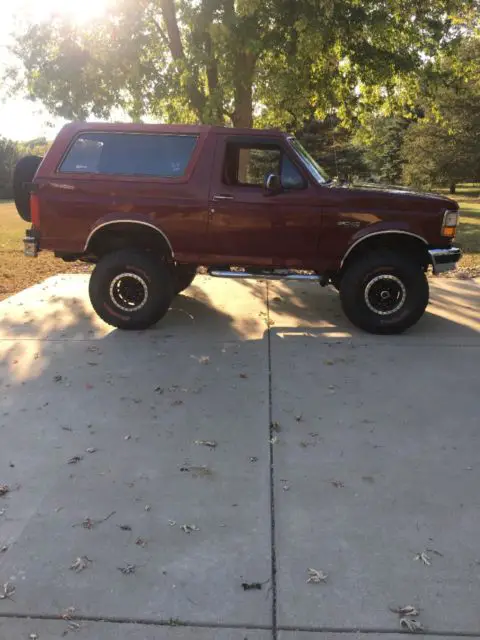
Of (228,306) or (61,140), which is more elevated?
(61,140)

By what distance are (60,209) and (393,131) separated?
133 ft

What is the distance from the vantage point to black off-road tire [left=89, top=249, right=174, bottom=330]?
5.88m

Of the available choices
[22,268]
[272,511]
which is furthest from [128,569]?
[22,268]

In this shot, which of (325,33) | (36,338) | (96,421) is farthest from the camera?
(325,33)

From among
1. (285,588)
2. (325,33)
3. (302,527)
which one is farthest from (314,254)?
(325,33)

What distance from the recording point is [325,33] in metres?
8.84

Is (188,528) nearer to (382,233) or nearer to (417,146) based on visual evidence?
(382,233)

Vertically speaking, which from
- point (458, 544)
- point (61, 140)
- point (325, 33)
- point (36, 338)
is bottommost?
point (36, 338)

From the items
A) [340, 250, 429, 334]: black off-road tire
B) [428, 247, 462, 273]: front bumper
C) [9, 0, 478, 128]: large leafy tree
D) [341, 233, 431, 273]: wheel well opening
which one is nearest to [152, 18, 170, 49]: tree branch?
[9, 0, 478, 128]: large leafy tree

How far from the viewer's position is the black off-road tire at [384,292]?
5746 mm

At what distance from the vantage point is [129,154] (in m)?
5.88

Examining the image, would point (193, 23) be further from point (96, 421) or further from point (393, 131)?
point (393, 131)

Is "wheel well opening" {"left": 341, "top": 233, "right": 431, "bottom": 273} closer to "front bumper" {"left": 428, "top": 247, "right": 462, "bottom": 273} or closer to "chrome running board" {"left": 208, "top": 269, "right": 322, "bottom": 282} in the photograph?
"front bumper" {"left": 428, "top": 247, "right": 462, "bottom": 273}

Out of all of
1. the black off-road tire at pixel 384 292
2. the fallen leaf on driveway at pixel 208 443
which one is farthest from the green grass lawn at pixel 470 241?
the fallen leaf on driveway at pixel 208 443
